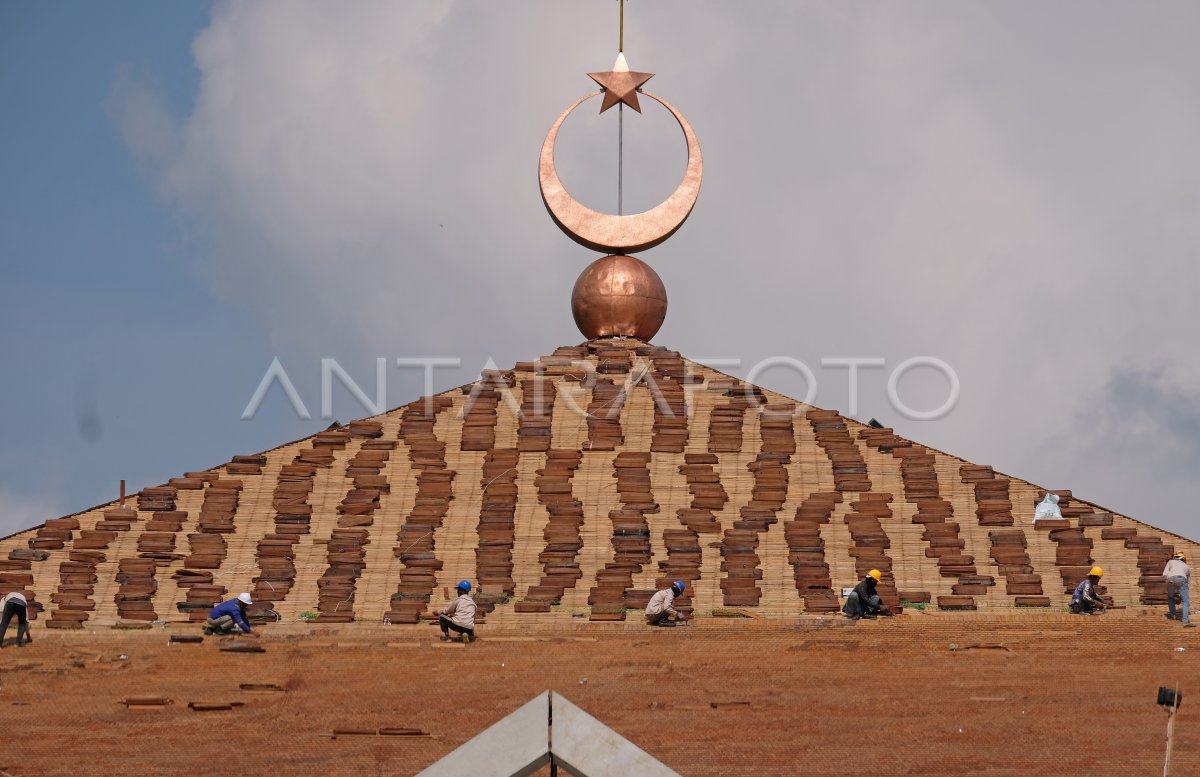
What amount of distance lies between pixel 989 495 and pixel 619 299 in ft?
18.7

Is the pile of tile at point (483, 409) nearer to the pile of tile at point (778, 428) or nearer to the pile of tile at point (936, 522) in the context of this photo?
the pile of tile at point (778, 428)

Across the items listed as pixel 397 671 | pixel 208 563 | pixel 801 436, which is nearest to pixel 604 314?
pixel 801 436

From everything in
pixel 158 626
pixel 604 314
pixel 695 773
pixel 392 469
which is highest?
pixel 604 314

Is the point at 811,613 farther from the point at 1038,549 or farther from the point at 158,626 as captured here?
the point at 158,626

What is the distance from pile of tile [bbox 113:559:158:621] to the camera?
21516 millimetres

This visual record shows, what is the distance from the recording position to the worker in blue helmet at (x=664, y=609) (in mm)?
20844

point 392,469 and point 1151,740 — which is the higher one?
point 392,469

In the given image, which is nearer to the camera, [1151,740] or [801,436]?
[1151,740]

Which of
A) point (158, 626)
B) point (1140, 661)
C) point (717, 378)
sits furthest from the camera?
point (717, 378)

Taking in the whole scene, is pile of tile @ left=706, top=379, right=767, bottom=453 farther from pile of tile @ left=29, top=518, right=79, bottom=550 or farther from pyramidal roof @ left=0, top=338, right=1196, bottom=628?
pile of tile @ left=29, top=518, right=79, bottom=550

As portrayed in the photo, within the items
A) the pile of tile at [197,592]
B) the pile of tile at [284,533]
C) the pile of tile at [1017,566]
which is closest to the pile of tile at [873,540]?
the pile of tile at [1017,566]

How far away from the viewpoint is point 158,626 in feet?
69.1

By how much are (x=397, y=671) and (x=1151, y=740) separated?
6.50 meters

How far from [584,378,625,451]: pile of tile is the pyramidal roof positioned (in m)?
0.03
